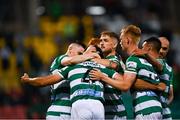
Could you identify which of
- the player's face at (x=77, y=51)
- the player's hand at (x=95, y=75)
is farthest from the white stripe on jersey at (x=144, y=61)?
the player's face at (x=77, y=51)

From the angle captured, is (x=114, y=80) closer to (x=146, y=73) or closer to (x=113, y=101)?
(x=146, y=73)

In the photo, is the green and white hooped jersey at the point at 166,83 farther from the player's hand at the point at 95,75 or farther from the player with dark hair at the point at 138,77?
the player's hand at the point at 95,75

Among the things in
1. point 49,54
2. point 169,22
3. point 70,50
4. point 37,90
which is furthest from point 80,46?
point 169,22

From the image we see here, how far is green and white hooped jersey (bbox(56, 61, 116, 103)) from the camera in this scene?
1248 cm

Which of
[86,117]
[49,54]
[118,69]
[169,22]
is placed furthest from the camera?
[169,22]

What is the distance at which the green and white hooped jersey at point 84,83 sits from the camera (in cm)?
1248

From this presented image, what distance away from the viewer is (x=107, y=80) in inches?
494

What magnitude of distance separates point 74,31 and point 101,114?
39.6 ft

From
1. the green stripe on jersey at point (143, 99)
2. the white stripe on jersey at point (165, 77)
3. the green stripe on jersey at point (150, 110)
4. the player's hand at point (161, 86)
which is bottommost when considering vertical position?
the green stripe on jersey at point (150, 110)

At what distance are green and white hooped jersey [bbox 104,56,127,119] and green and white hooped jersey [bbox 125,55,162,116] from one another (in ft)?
1.00

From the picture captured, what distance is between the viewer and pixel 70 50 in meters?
13.6

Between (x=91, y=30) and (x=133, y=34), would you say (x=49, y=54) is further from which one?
(x=133, y=34)

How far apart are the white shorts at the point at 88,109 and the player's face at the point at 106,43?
107 centimetres

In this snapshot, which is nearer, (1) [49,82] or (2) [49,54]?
(1) [49,82]
